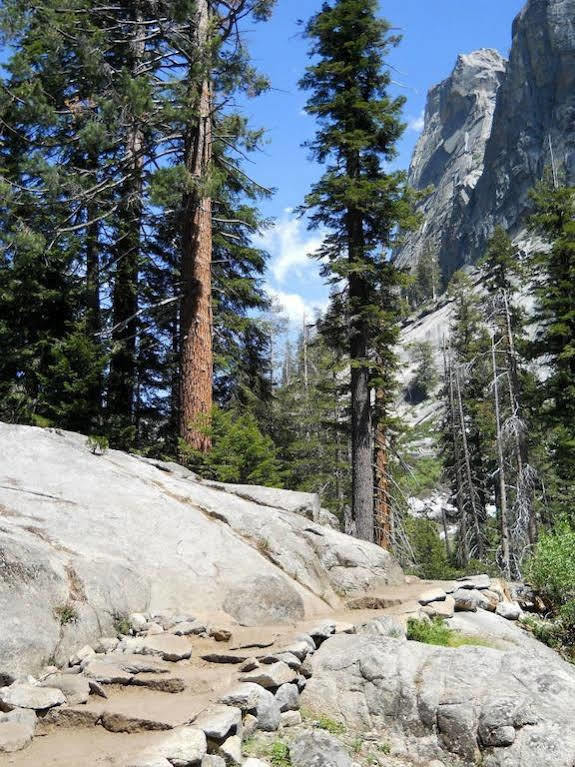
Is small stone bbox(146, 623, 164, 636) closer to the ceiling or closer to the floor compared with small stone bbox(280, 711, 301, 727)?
closer to the ceiling

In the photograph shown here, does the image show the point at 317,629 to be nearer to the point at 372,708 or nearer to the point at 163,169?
the point at 372,708

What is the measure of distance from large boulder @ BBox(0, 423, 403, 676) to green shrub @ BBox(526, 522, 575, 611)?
2453 millimetres

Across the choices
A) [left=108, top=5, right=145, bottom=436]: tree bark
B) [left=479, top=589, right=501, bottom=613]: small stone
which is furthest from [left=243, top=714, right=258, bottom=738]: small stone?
[left=108, top=5, right=145, bottom=436]: tree bark

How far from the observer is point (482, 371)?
95.1 ft

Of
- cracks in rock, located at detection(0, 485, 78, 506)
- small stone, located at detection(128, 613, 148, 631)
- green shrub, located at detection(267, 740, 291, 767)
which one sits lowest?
green shrub, located at detection(267, 740, 291, 767)

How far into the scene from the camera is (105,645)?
16.0 ft

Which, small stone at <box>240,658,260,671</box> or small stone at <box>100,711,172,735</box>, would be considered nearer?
small stone at <box>100,711,172,735</box>

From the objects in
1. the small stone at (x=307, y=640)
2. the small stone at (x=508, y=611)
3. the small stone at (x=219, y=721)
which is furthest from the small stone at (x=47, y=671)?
the small stone at (x=508, y=611)

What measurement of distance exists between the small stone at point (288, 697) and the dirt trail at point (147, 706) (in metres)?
0.36

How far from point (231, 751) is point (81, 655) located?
5.17ft

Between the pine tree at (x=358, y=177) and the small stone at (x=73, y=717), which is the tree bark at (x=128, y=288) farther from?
the small stone at (x=73, y=717)

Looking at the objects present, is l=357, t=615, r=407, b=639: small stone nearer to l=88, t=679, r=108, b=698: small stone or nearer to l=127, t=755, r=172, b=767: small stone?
l=88, t=679, r=108, b=698: small stone

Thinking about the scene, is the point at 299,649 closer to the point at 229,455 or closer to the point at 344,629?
the point at 344,629

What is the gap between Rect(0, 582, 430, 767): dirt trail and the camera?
3.38 m
